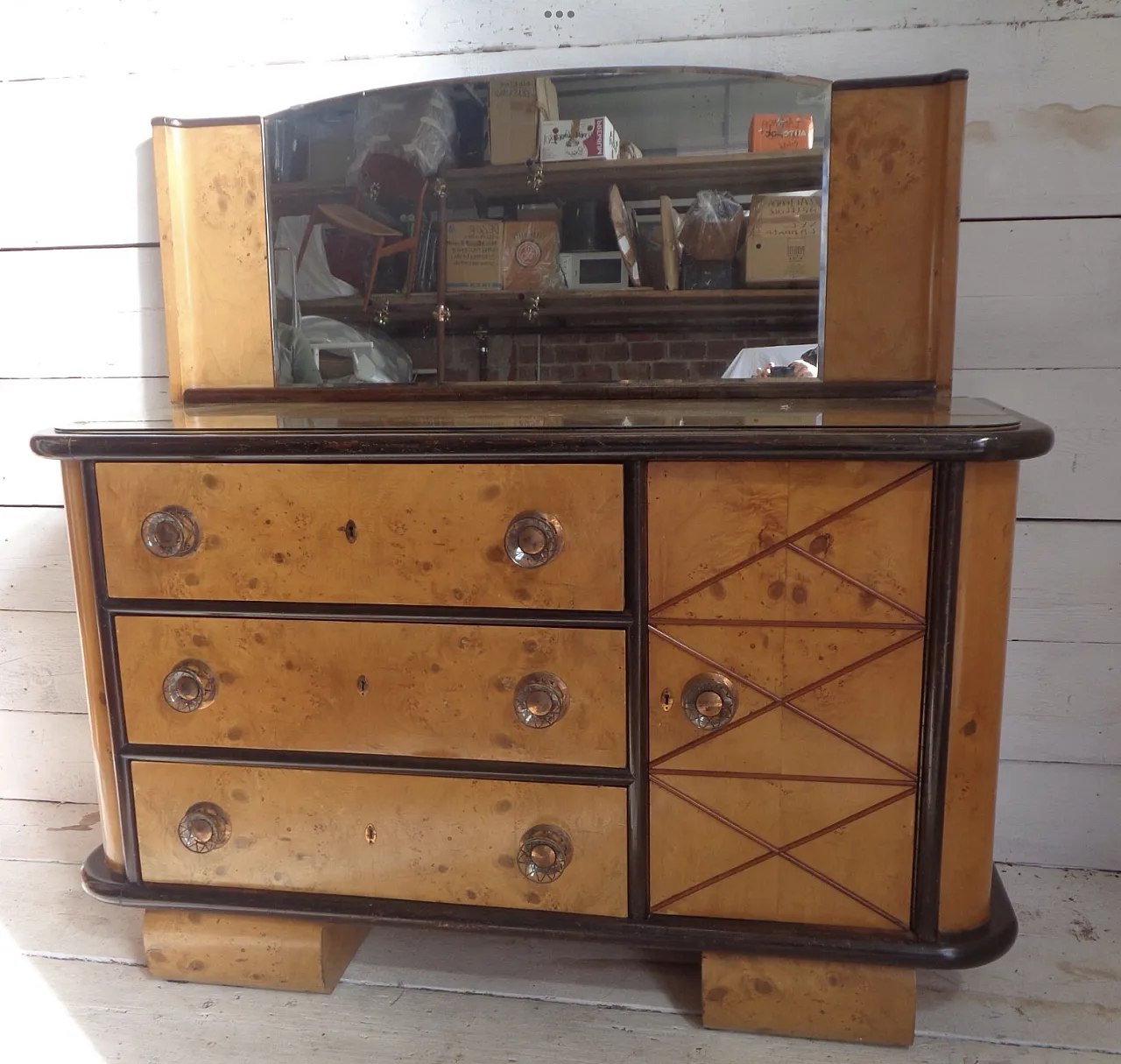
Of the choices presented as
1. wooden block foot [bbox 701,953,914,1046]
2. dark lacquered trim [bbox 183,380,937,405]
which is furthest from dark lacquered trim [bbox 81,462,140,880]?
wooden block foot [bbox 701,953,914,1046]

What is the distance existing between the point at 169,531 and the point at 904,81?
1.20 metres

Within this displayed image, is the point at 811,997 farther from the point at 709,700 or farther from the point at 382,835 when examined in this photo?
the point at 382,835

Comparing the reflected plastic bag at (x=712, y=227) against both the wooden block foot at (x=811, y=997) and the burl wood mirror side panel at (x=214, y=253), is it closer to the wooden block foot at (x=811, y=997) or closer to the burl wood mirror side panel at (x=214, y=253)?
the burl wood mirror side panel at (x=214, y=253)

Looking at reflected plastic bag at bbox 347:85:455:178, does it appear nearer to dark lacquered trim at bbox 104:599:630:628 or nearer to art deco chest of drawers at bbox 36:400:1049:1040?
art deco chest of drawers at bbox 36:400:1049:1040

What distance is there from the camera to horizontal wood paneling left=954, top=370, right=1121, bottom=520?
1432 mm

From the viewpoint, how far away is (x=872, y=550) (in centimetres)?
102

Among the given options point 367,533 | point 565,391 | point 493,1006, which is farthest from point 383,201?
point 493,1006

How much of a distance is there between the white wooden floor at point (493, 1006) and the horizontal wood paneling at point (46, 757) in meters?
0.38

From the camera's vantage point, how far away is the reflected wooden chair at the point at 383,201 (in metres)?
1.49

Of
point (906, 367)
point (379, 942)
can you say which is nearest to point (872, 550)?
point (906, 367)

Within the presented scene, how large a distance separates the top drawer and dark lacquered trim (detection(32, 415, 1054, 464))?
2 centimetres

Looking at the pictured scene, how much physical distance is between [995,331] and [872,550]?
621mm

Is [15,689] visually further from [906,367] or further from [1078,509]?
[1078,509]

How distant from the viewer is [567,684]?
1.10 m
